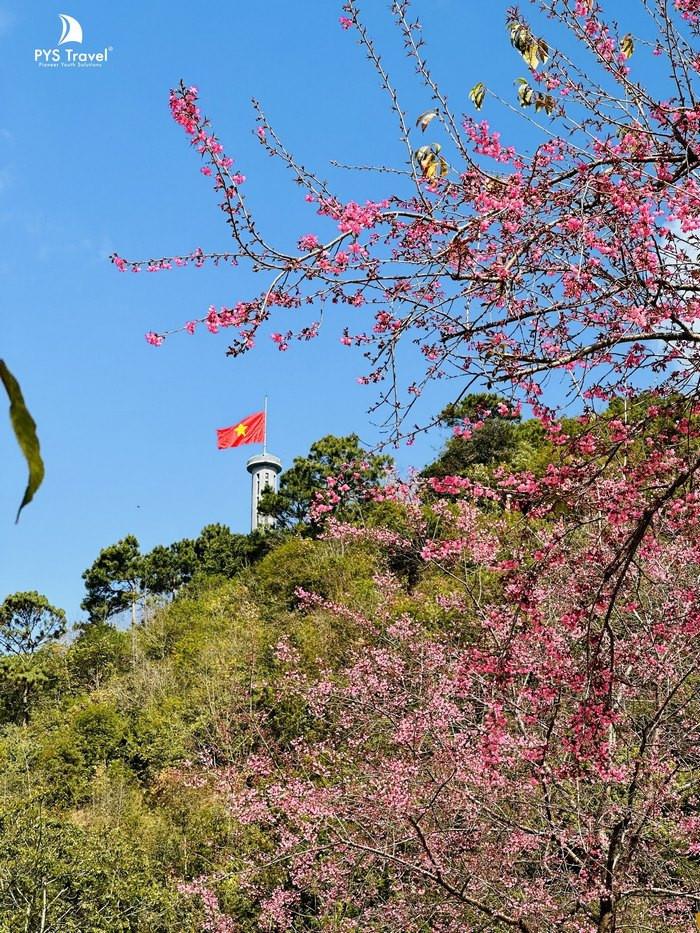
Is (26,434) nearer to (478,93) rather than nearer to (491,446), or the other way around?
(478,93)

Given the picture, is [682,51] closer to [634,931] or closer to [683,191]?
[683,191]

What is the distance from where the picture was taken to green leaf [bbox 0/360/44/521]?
0.45m

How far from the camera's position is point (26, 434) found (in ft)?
1.49

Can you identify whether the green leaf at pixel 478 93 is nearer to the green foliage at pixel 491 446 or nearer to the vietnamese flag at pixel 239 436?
the green foliage at pixel 491 446

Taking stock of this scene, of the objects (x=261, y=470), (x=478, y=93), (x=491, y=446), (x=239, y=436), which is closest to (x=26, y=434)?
(x=478, y=93)

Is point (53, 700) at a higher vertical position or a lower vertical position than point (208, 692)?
higher

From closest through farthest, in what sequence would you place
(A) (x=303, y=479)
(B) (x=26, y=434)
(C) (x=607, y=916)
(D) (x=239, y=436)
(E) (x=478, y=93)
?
(B) (x=26, y=434) < (E) (x=478, y=93) < (C) (x=607, y=916) < (A) (x=303, y=479) < (D) (x=239, y=436)

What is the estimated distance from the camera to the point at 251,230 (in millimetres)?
2680

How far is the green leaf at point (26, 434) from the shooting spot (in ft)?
1.47

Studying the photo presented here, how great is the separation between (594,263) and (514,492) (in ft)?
2.88

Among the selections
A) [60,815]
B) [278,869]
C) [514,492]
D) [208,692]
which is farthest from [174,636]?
[514,492]

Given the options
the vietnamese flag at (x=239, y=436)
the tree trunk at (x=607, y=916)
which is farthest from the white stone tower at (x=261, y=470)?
the tree trunk at (x=607, y=916)

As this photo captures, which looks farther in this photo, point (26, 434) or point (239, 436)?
point (239, 436)

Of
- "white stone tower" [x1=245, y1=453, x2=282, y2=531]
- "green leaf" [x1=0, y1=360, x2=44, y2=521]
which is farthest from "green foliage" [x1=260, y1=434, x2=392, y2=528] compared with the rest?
"green leaf" [x1=0, y1=360, x2=44, y2=521]
